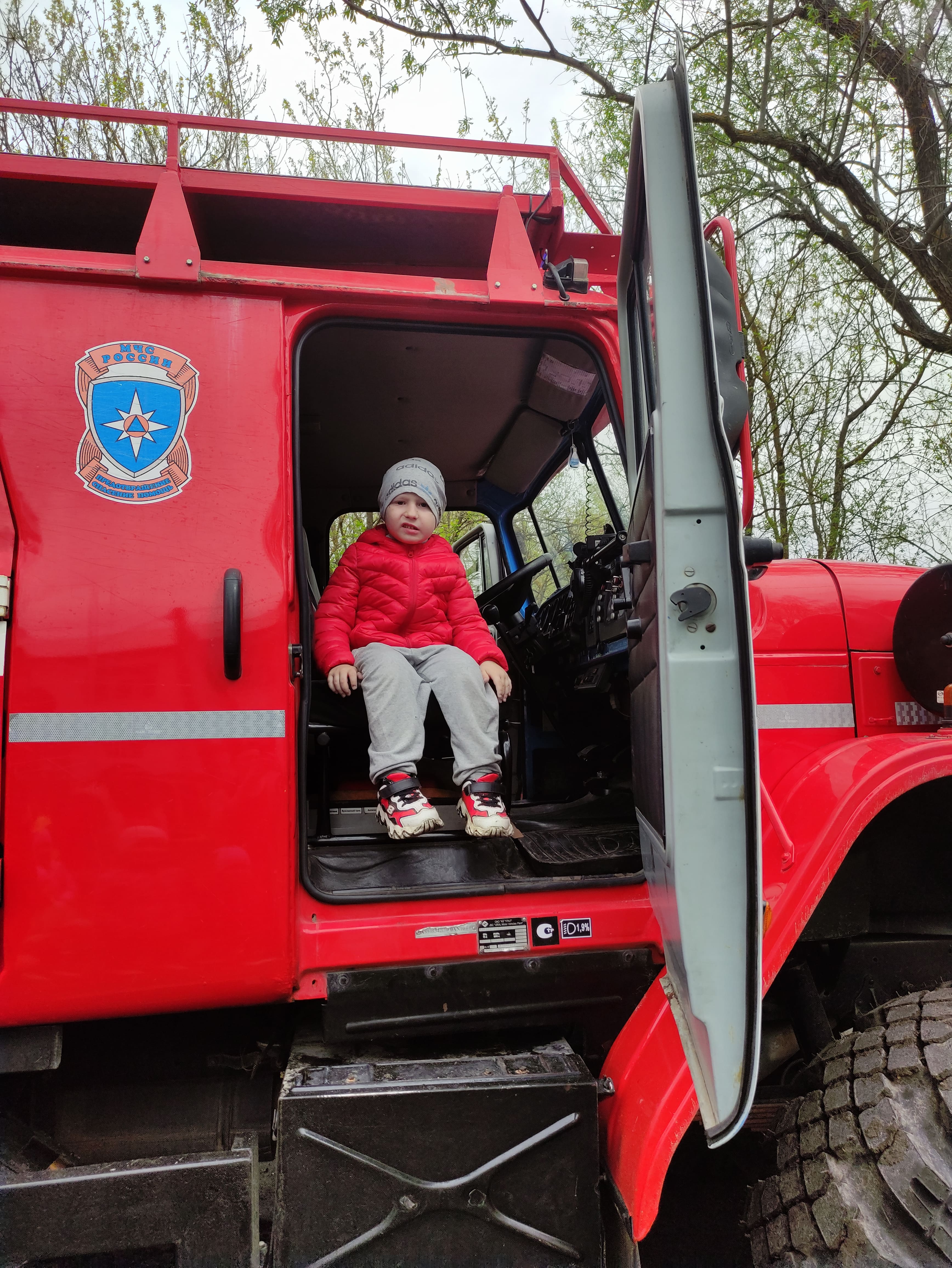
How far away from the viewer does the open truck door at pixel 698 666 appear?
4.50ft

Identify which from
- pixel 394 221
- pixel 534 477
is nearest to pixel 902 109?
pixel 534 477

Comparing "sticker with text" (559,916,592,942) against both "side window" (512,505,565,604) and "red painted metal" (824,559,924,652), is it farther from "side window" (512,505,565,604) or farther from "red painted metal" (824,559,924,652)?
"side window" (512,505,565,604)

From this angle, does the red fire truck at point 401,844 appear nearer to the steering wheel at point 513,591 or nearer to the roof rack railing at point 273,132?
the roof rack railing at point 273,132

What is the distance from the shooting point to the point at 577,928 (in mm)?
1957

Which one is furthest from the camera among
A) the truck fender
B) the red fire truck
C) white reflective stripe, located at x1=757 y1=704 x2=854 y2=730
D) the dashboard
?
the dashboard

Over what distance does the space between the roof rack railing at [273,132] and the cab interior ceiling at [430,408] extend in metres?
0.44

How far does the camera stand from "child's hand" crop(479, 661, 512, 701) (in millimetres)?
2396

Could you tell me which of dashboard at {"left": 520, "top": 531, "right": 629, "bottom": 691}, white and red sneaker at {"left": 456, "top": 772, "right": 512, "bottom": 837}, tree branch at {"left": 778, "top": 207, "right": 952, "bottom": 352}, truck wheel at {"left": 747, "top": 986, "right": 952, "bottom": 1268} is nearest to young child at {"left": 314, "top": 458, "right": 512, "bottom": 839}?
white and red sneaker at {"left": 456, "top": 772, "right": 512, "bottom": 837}

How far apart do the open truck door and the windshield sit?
31.5 inches

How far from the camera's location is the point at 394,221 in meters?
2.19

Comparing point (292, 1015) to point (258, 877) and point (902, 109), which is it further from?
point (902, 109)

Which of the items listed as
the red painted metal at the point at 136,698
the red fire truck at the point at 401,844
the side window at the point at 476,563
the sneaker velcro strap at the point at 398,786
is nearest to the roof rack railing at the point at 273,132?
the red fire truck at the point at 401,844

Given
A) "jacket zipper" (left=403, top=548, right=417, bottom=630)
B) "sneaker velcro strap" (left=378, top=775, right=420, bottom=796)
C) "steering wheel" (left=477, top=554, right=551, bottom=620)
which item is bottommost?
"sneaker velcro strap" (left=378, top=775, right=420, bottom=796)

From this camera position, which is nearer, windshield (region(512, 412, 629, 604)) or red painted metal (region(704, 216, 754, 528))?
red painted metal (region(704, 216, 754, 528))
